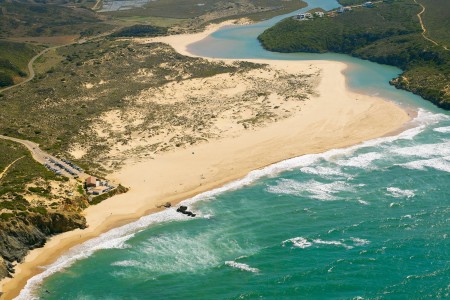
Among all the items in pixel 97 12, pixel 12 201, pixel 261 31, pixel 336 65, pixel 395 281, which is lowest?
pixel 395 281

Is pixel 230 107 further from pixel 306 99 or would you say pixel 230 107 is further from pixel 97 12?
pixel 97 12

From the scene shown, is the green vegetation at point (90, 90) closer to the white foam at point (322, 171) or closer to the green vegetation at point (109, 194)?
the green vegetation at point (109, 194)

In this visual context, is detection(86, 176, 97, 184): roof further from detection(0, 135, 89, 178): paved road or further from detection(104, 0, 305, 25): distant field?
detection(104, 0, 305, 25): distant field

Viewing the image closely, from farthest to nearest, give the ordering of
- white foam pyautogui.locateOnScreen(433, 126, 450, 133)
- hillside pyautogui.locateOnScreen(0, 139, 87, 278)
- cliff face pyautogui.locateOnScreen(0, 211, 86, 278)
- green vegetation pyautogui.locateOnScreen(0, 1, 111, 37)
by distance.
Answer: green vegetation pyautogui.locateOnScreen(0, 1, 111, 37) → white foam pyautogui.locateOnScreen(433, 126, 450, 133) → hillside pyautogui.locateOnScreen(0, 139, 87, 278) → cliff face pyautogui.locateOnScreen(0, 211, 86, 278)

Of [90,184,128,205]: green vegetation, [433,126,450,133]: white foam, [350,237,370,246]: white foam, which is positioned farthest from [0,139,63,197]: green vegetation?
[433,126,450,133]: white foam


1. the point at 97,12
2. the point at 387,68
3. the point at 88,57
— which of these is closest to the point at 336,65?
the point at 387,68

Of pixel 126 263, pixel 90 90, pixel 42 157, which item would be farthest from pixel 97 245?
pixel 90 90

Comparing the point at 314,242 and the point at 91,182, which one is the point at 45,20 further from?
the point at 314,242
